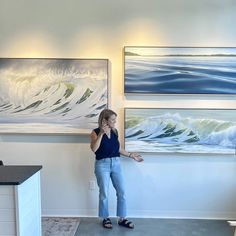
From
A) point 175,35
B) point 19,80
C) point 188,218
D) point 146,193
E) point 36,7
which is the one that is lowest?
point 188,218

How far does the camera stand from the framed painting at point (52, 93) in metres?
3.68

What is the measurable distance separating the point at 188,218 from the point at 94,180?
1.30 meters

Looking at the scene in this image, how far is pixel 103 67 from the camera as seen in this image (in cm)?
366

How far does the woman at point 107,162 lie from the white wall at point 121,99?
1.03 ft

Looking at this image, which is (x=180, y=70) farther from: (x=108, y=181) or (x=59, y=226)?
(x=59, y=226)

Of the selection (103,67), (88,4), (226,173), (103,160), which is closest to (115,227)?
(103,160)

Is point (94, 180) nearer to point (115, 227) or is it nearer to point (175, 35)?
point (115, 227)

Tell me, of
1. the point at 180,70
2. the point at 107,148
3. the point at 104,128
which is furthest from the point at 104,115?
the point at 180,70

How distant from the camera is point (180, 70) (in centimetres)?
362

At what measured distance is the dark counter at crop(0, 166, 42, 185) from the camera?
2.20 m

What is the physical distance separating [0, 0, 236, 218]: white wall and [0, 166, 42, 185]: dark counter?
1.21 metres

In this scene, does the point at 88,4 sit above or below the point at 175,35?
above

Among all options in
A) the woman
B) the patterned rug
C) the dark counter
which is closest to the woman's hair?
the woman

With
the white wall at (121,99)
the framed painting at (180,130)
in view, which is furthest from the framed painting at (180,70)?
the framed painting at (180,130)
